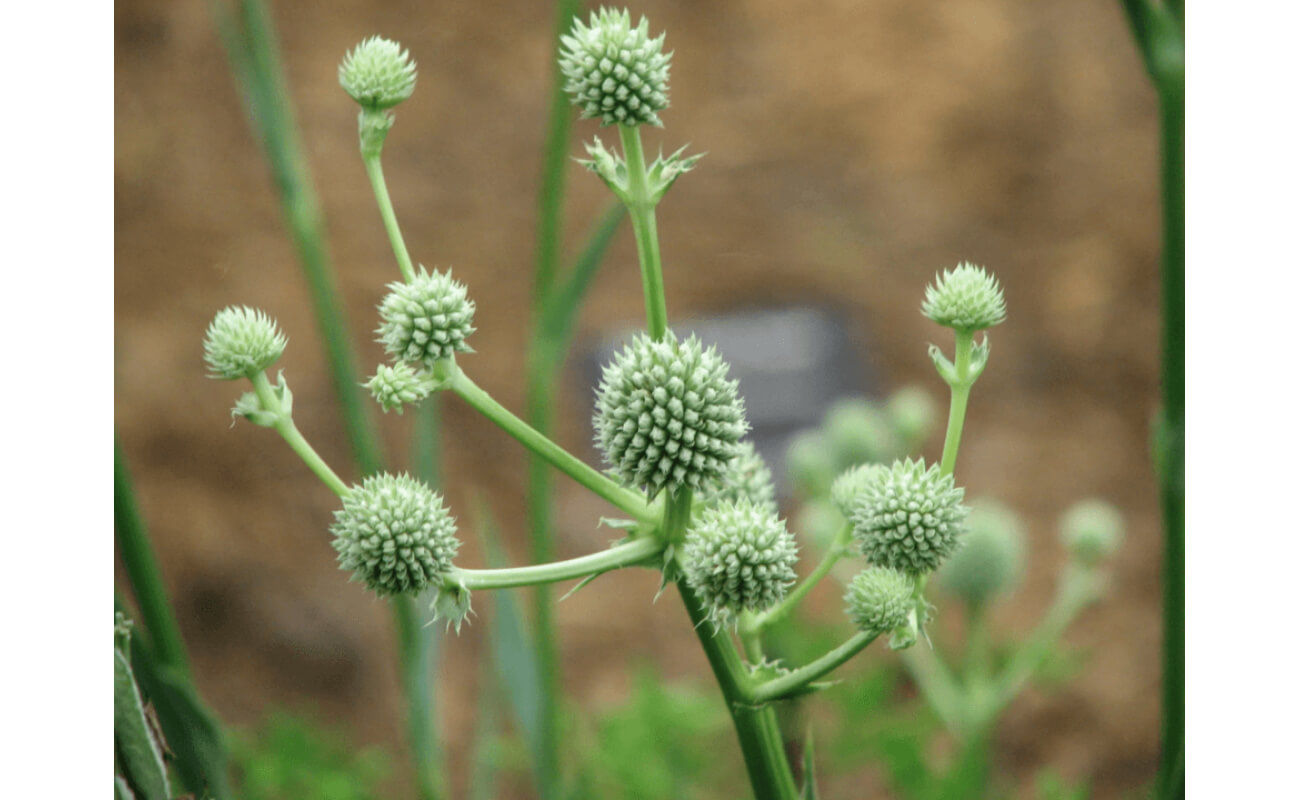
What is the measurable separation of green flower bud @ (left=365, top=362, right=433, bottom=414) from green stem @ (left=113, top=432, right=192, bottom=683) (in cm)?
16

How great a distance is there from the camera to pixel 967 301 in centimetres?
50

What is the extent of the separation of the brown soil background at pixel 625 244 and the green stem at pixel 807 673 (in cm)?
192

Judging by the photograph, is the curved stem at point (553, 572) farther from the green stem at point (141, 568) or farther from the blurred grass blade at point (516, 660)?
the blurred grass blade at point (516, 660)

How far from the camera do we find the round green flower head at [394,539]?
444 mm

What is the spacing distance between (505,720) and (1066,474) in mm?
1359

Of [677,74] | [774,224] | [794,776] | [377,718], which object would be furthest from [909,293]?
[794,776]

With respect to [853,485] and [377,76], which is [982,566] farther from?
[377,76]

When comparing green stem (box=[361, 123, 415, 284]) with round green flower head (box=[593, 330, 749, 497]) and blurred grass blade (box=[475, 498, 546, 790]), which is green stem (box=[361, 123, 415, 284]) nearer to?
round green flower head (box=[593, 330, 749, 497])

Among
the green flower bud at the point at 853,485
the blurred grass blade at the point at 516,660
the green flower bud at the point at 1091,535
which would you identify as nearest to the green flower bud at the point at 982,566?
the green flower bud at the point at 1091,535

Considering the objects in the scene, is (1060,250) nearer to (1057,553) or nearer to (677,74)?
(1057,553)

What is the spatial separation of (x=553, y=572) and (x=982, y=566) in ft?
2.22

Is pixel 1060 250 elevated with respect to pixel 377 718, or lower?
elevated

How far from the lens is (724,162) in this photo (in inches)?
106

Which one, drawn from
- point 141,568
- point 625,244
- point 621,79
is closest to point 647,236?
point 621,79
